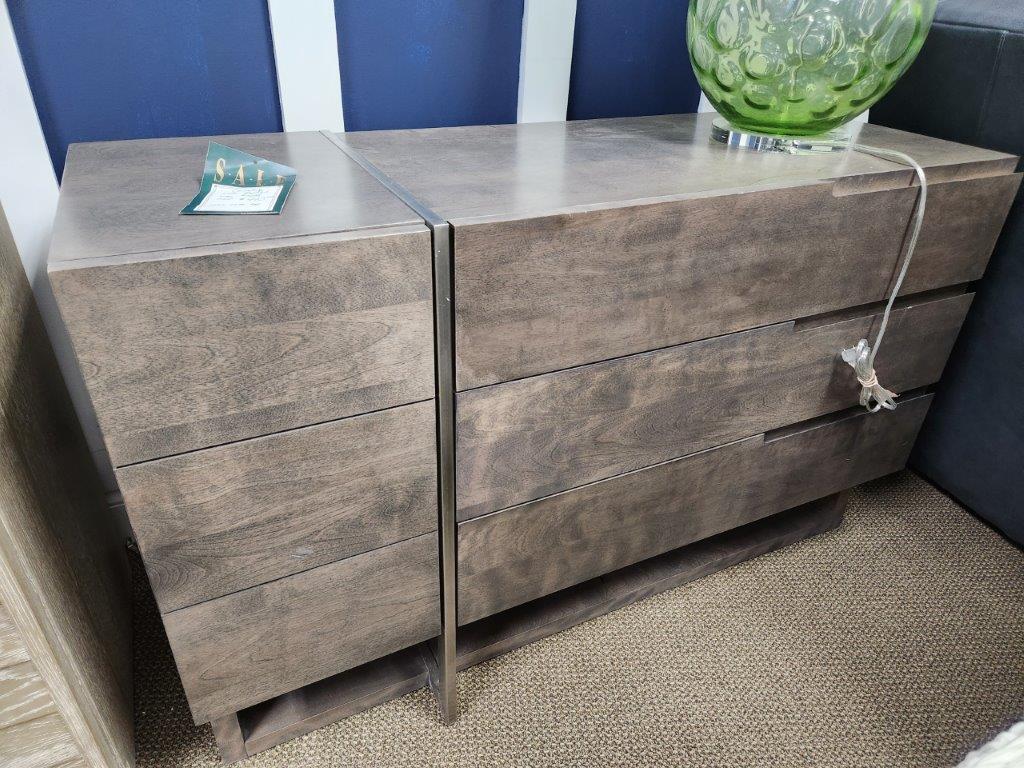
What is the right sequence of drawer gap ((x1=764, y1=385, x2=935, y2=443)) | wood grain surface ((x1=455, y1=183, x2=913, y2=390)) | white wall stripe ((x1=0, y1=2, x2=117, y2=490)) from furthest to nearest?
drawer gap ((x1=764, y1=385, x2=935, y2=443)), white wall stripe ((x1=0, y1=2, x2=117, y2=490)), wood grain surface ((x1=455, y1=183, x2=913, y2=390))

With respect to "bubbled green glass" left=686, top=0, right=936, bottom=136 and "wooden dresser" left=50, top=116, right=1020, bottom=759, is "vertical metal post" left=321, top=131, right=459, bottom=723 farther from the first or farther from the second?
"bubbled green glass" left=686, top=0, right=936, bottom=136

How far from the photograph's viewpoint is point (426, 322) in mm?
680

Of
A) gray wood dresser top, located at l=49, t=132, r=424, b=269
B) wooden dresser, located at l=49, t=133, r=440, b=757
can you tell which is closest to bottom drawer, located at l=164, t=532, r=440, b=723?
wooden dresser, located at l=49, t=133, r=440, b=757

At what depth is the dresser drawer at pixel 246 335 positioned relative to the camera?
56 centimetres

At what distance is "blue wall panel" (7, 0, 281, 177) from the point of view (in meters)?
0.86

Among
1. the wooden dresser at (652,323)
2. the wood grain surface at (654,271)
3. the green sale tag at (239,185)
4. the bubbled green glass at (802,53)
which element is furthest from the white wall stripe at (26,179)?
the bubbled green glass at (802,53)

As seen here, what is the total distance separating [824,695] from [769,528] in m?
0.32

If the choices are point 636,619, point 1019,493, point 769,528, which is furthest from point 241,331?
A: point 1019,493

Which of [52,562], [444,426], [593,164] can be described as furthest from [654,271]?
[52,562]

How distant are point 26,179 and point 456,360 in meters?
0.63

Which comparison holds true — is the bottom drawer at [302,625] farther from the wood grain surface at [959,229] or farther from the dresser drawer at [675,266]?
the wood grain surface at [959,229]

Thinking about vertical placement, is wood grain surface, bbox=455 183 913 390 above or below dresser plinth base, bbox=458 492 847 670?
above

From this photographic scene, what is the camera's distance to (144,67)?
912 mm

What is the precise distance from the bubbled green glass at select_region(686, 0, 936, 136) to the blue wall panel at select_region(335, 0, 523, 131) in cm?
30
